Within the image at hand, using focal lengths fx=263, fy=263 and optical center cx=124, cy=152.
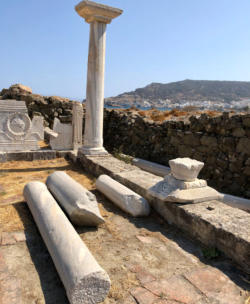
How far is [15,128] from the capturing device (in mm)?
6914

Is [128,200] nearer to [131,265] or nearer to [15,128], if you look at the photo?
[131,265]

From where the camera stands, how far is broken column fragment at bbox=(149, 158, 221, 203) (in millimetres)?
3316

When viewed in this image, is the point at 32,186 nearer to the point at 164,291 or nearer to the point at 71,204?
the point at 71,204

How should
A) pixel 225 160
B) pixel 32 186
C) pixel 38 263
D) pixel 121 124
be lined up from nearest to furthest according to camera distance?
pixel 38 263, pixel 32 186, pixel 225 160, pixel 121 124

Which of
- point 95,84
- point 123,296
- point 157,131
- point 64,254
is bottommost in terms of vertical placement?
point 123,296

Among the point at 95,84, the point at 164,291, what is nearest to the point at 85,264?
the point at 164,291

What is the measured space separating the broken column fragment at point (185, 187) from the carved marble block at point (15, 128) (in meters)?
4.74

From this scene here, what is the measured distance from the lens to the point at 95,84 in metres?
6.32

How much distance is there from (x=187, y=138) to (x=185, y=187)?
194 inches

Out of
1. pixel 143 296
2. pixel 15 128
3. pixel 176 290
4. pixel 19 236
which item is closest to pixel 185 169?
pixel 176 290

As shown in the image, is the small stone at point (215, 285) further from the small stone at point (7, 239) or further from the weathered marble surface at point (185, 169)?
the small stone at point (7, 239)

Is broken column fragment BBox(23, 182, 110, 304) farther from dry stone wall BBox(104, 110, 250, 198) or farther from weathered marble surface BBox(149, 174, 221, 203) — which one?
dry stone wall BBox(104, 110, 250, 198)

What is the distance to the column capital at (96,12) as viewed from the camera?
5.84 metres

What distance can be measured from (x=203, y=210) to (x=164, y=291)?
1265 millimetres
